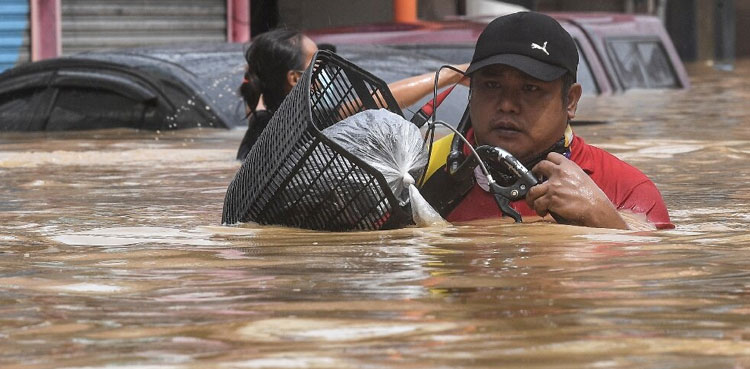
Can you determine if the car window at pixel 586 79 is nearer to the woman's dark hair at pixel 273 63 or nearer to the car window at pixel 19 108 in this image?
the car window at pixel 19 108

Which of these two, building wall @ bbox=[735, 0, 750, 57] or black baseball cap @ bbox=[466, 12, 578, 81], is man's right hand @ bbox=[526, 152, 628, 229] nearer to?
black baseball cap @ bbox=[466, 12, 578, 81]

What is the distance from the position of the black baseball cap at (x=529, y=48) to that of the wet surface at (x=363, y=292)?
51 cm

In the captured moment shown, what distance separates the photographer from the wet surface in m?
3.38

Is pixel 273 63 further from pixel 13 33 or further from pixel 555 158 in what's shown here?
pixel 13 33

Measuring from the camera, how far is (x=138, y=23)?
1739 centimetres

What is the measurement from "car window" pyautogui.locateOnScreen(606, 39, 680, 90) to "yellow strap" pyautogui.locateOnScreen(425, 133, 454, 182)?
34.9 ft

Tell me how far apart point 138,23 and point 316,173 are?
1256cm

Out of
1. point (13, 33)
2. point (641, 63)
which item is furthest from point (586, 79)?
point (13, 33)

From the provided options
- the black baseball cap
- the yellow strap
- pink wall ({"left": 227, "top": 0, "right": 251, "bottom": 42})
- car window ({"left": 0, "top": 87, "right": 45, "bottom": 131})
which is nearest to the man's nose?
the black baseball cap

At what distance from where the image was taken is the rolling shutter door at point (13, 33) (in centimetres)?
1591

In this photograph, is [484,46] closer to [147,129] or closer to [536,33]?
[536,33]

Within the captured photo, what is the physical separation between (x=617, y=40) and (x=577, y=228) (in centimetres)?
1128

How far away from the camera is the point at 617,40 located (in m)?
16.2

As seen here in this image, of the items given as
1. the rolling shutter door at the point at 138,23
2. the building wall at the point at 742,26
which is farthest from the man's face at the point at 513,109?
the building wall at the point at 742,26
